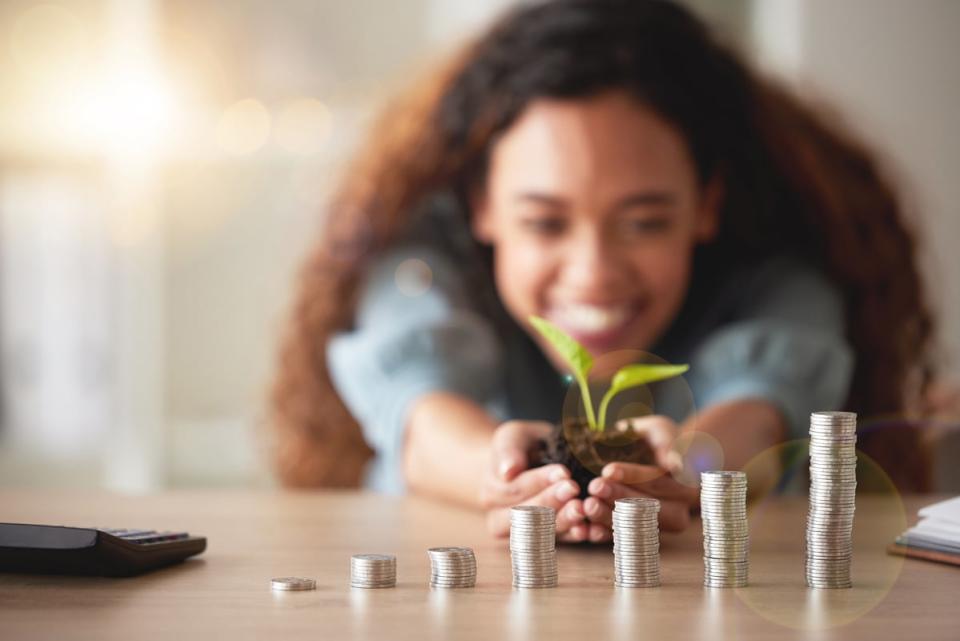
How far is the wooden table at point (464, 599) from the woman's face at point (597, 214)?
2.05 feet

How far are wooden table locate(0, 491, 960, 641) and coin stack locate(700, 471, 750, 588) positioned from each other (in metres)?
0.02

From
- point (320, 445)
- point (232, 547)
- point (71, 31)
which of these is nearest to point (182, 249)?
point (71, 31)

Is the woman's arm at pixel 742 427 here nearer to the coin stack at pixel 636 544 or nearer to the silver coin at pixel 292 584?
the coin stack at pixel 636 544

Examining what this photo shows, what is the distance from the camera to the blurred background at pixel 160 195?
9.57 feet

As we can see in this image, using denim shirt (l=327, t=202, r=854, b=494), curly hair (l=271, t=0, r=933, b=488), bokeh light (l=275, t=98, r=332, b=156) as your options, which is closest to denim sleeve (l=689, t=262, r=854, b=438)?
denim shirt (l=327, t=202, r=854, b=494)

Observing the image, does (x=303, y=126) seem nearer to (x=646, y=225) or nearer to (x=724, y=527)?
(x=646, y=225)

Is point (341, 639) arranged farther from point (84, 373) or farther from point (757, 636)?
point (84, 373)

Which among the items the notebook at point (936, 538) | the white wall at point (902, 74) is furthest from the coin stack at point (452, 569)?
the white wall at point (902, 74)

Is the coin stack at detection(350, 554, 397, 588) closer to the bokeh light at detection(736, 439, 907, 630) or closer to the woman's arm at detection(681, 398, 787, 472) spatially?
the bokeh light at detection(736, 439, 907, 630)

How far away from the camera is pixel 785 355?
1480 mm

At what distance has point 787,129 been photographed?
5.77 feet

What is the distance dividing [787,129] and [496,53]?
1.59 ft

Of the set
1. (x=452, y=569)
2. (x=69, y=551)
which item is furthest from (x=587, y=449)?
(x=69, y=551)

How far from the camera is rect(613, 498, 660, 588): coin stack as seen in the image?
72 centimetres
